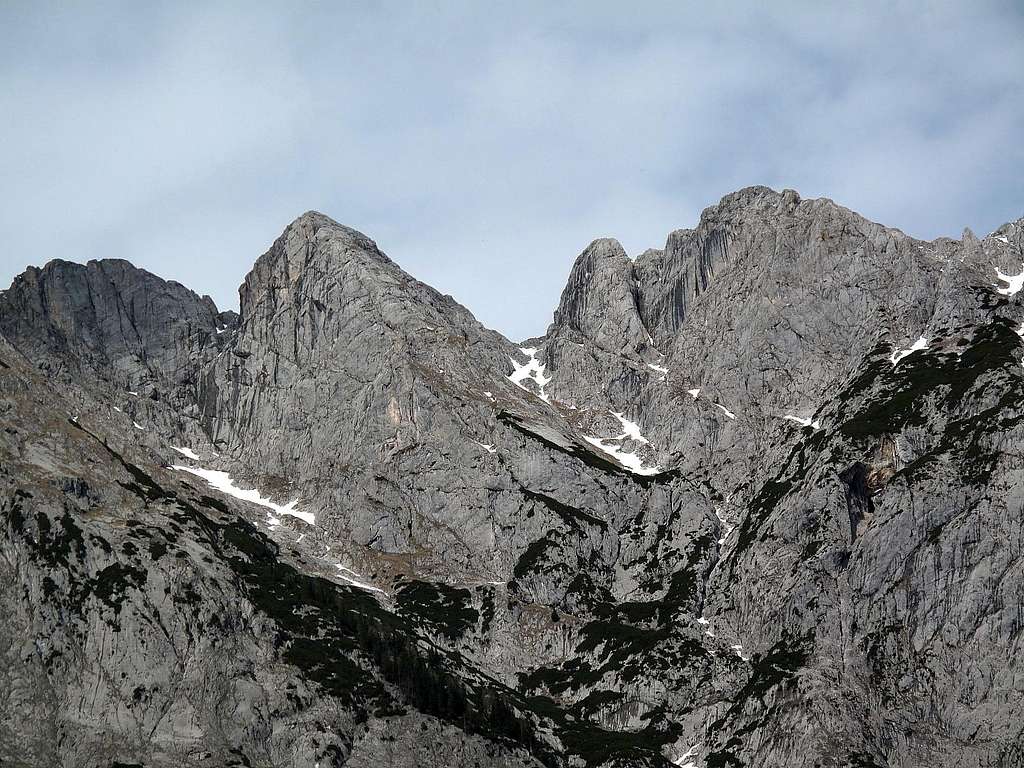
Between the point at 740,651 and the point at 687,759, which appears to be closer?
the point at 687,759

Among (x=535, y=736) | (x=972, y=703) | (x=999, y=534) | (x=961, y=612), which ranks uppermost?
(x=999, y=534)

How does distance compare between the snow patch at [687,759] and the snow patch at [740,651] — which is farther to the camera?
the snow patch at [740,651]

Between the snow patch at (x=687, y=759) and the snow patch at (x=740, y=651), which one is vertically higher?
the snow patch at (x=740, y=651)

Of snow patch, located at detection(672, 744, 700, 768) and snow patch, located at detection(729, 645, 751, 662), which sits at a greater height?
snow patch, located at detection(729, 645, 751, 662)

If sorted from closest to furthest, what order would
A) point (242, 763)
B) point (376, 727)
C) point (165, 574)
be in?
point (242, 763)
point (376, 727)
point (165, 574)

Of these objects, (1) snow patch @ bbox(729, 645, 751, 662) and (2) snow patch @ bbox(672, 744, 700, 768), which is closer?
(2) snow patch @ bbox(672, 744, 700, 768)

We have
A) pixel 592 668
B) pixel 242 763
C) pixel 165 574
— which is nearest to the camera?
pixel 242 763

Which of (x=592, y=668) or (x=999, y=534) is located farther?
(x=592, y=668)

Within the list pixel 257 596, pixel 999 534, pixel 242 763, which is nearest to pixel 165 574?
pixel 257 596

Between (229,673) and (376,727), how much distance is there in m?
19.6

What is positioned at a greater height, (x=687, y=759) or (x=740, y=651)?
(x=740, y=651)

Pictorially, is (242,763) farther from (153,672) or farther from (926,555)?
(926,555)

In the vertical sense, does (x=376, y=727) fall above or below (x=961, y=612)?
below

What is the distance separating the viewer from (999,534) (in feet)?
542
